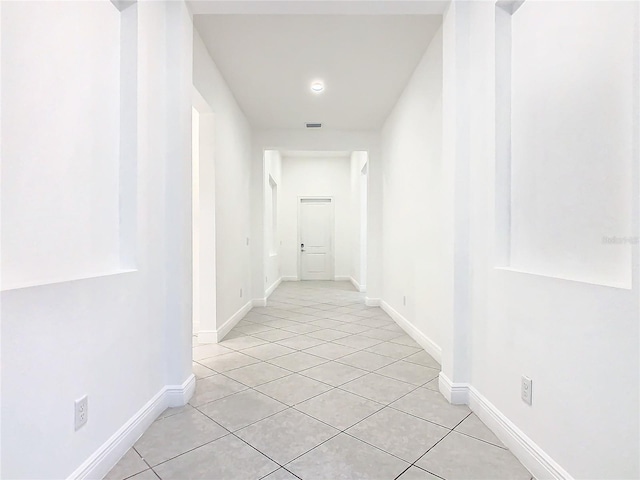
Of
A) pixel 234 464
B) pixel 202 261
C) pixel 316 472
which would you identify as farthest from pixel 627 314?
pixel 202 261

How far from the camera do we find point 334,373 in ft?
8.32

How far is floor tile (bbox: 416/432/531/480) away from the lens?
1.39m

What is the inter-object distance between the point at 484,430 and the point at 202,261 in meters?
2.65

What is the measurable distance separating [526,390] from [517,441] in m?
0.25

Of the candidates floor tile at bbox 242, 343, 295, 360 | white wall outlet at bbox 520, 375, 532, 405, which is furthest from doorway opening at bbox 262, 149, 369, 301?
white wall outlet at bbox 520, 375, 532, 405

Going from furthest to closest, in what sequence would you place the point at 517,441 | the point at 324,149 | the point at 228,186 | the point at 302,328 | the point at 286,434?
the point at 324,149
the point at 302,328
the point at 228,186
the point at 286,434
the point at 517,441

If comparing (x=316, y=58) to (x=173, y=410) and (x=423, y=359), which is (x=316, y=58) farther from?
(x=173, y=410)

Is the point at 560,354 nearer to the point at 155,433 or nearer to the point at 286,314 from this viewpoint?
the point at 155,433

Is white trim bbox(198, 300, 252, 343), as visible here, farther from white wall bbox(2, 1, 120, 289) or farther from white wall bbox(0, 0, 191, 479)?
white wall bbox(2, 1, 120, 289)

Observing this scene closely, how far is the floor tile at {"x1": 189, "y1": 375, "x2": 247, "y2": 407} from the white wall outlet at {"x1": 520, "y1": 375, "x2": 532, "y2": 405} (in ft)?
5.41

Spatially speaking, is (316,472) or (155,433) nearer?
(316,472)

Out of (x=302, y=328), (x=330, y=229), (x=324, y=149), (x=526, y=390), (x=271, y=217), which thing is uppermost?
(x=324, y=149)

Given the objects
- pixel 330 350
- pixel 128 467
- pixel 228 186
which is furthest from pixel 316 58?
pixel 128 467

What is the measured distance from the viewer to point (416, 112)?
11.2 ft
